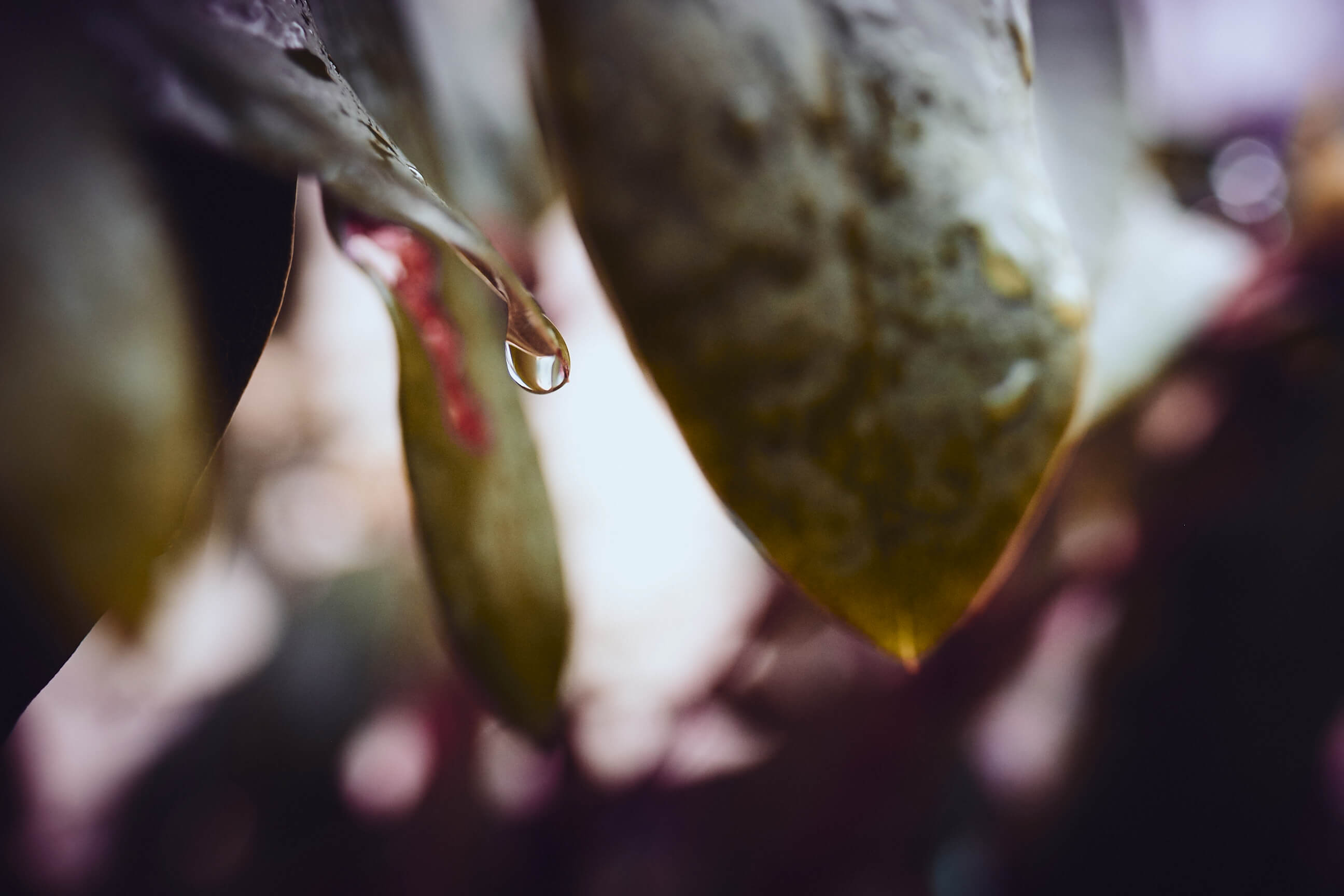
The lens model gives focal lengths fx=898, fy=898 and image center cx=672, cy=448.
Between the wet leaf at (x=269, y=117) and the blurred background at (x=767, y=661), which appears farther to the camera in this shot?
the blurred background at (x=767, y=661)

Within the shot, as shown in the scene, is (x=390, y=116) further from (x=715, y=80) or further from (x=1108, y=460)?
(x=1108, y=460)

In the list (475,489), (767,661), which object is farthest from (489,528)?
(767,661)

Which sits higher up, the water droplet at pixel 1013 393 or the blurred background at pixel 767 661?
the water droplet at pixel 1013 393

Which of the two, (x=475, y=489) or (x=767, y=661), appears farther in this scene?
(x=767, y=661)

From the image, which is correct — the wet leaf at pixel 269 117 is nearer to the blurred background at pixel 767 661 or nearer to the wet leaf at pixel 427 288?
the wet leaf at pixel 427 288

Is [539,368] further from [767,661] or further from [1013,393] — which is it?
[767,661]

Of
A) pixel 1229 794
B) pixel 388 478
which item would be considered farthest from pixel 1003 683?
pixel 388 478

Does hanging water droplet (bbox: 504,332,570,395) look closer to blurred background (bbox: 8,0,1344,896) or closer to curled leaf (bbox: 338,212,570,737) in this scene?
curled leaf (bbox: 338,212,570,737)

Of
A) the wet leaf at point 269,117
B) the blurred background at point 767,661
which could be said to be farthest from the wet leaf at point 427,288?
the blurred background at point 767,661

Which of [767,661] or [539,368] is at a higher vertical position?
[539,368]
